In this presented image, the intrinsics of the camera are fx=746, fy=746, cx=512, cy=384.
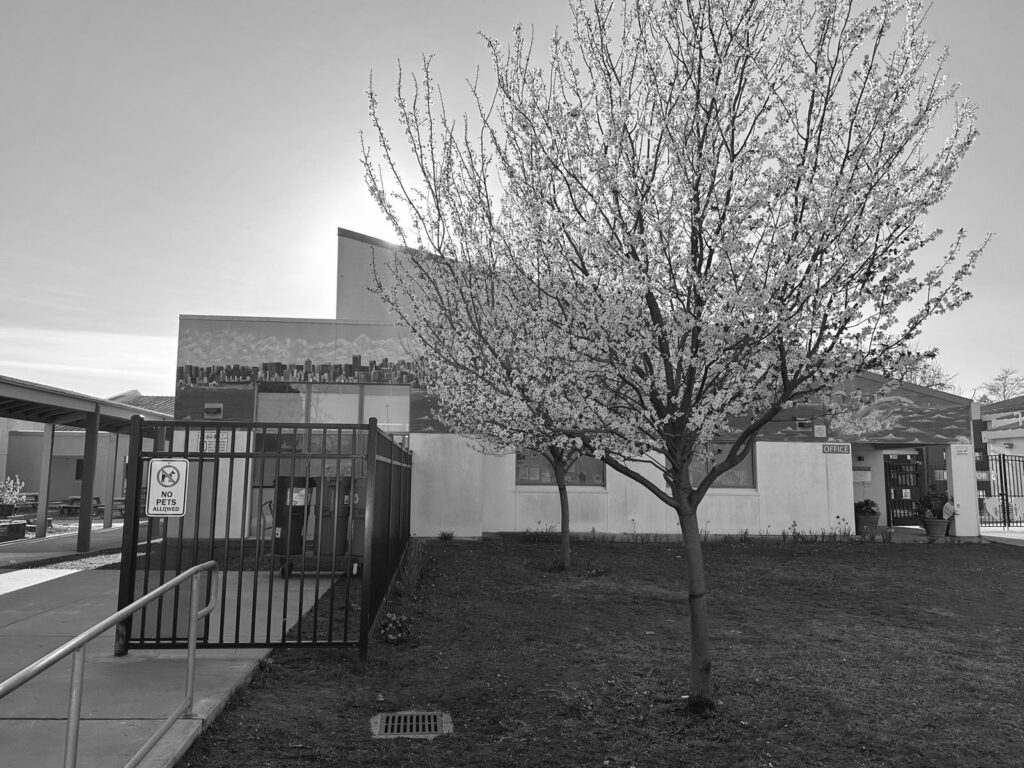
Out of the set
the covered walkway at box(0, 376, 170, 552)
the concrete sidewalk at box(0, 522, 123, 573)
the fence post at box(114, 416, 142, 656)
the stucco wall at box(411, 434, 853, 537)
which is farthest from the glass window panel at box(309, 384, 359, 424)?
the fence post at box(114, 416, 142, 656)

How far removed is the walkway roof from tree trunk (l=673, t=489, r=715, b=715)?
9.84 metres

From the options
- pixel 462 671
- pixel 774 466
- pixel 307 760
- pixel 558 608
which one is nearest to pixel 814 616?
pixel 558 608

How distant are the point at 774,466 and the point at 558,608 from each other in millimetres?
11104

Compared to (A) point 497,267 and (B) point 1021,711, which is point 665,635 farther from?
(A) point 497,267

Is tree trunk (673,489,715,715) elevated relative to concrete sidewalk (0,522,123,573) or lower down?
elevated

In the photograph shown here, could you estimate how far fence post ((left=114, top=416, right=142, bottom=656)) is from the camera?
19.8 feet

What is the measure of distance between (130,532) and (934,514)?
1958 cm

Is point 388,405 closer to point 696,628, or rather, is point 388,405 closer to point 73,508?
point 696,628

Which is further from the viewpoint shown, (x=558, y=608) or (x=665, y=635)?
(x=558, y=608)

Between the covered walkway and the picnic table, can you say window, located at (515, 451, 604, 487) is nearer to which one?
the covered walkway

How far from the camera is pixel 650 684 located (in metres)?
5.88

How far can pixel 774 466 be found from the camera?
60.9 ft

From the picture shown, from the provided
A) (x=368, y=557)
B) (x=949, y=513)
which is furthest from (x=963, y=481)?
(x=368, y=557)

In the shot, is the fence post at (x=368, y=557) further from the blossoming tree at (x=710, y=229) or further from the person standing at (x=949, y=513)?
the person standing at (x=949, y=513)
